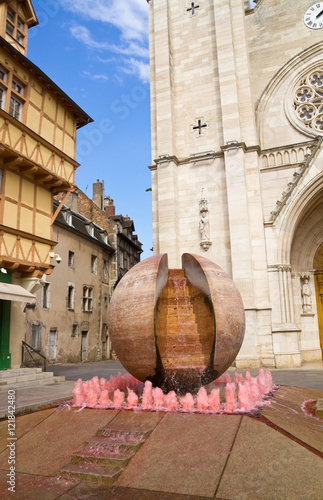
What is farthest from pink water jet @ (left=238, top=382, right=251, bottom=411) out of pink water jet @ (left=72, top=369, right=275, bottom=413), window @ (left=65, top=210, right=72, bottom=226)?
window @ (left=65, top=210, right=72, bottom=226)

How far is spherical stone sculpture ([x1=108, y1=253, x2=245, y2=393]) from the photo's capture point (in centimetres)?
634

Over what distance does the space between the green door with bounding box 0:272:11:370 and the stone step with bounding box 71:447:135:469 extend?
10211 mm

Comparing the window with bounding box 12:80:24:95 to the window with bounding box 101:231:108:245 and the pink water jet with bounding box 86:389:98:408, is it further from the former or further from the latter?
the window with bounding box 101:231:108:245

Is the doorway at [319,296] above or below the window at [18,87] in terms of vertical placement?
below

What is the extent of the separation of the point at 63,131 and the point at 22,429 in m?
14.2

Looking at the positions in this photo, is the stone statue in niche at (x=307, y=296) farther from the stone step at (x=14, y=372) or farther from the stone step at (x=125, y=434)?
the stone step at (x=125, y=434)

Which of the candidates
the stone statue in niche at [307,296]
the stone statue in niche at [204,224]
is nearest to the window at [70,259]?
the stone statue in niche at [204,224]

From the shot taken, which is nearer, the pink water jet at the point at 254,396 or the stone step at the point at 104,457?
the stone step at the point at 104,457

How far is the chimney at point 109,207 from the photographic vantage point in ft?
132

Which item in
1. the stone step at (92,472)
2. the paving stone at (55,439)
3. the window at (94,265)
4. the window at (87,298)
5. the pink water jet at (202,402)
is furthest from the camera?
the window at (94,265)

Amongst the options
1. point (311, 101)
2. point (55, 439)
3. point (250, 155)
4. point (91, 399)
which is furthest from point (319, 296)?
point (55, 439)

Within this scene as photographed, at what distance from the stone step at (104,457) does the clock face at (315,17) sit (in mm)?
20759

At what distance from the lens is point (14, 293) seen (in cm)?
1307

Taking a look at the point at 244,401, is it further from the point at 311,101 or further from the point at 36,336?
the point at 36,336
